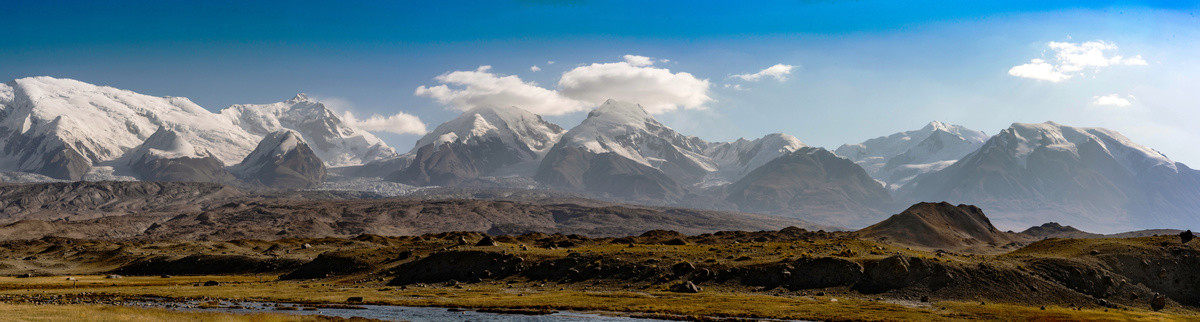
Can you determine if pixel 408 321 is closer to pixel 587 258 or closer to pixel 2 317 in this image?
pixel 2 317

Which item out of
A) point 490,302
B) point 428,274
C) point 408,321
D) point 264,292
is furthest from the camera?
point 428,274

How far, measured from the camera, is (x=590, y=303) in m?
93.9

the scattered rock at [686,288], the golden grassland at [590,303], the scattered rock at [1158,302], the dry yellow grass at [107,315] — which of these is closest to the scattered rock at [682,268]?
the scattered rock at [686,288]

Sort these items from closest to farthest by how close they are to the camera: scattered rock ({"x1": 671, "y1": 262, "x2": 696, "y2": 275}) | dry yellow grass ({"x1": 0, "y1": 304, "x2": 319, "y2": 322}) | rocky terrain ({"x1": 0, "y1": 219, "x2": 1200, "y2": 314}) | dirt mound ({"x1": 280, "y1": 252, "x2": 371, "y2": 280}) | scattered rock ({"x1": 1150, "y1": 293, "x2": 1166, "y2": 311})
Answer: dry yellow grass ({"x1": 0, "y1": 304, "x2": 319, "y2": 322}) < scattered rock ({"x1": 1150, "y1": 293, "x2": 1166, "y2": 311}) < rocky terrain ({"x1": 0, "y1": 219, "x2": 1200, "y2": 314}) < scattered rock ({"x1": 671, "y1": 262, "x2": 696, "y2": 275}) < dirt mound ({"x1": 280, "y1": 252, "x2": 371, "y2": 280})

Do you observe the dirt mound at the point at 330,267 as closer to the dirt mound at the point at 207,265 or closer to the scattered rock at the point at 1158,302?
the dirt mound at the point at 207,265

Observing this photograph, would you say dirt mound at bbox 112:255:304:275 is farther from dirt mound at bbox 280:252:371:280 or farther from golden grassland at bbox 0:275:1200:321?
golden grassland at bbox 0:275:1200:321

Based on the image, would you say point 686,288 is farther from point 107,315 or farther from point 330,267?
point 330,267

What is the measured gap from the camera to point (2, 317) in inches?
2606

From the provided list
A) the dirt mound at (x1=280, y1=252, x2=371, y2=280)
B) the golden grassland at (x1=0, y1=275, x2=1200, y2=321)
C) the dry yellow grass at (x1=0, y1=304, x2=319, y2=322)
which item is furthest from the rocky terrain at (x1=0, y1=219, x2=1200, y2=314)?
the dry yellow grass at (x1=0, y1=304, x2=319, y2=322)

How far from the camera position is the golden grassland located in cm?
7850

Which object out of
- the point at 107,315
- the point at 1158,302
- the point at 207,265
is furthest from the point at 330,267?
the point at 1158,302

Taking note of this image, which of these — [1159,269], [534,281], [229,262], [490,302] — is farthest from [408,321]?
[229,262]

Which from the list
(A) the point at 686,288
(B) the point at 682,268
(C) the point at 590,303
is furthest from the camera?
(B) the point at 682,268

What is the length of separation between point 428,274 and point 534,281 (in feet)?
64.3
